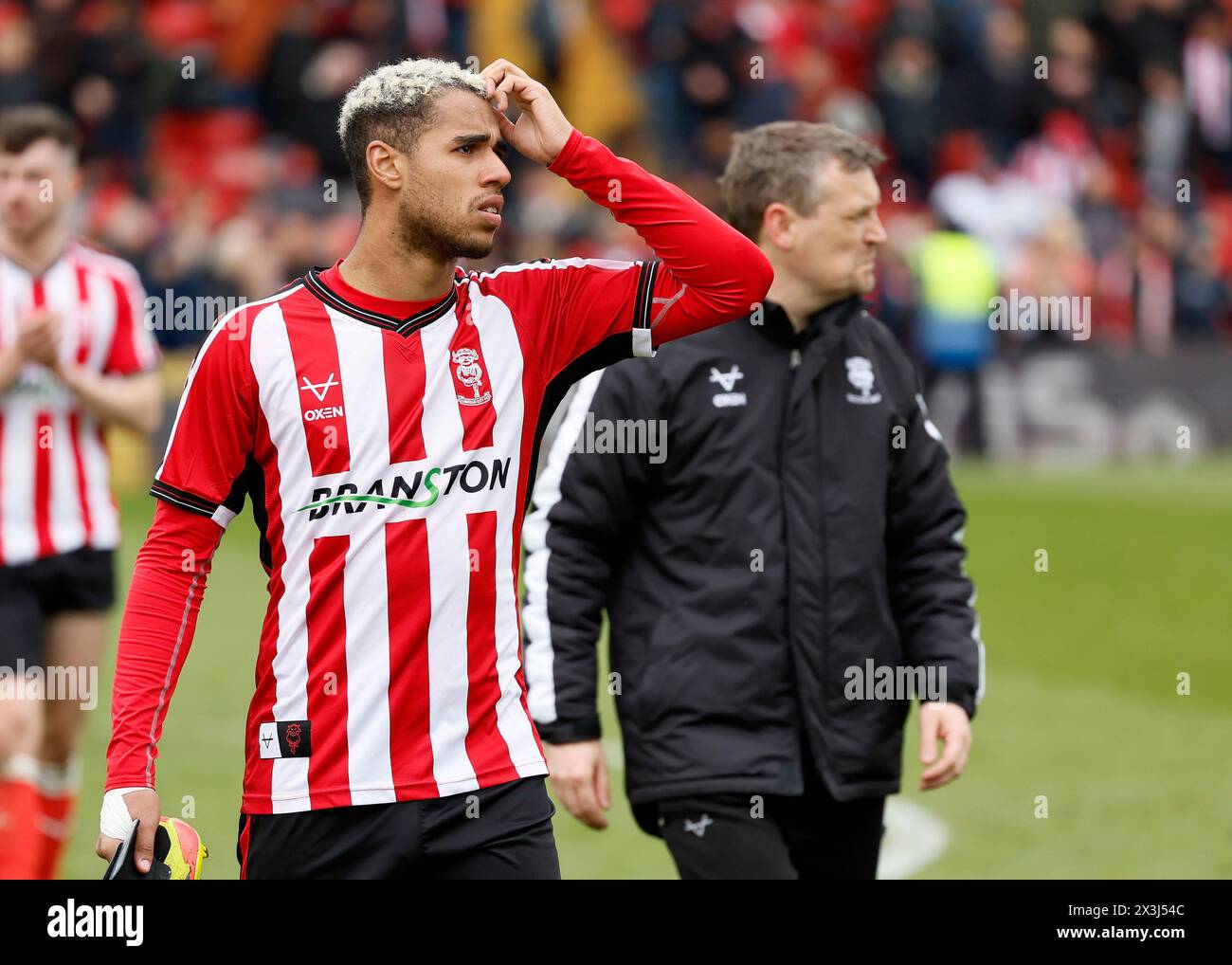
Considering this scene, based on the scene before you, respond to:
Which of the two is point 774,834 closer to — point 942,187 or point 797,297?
point 797,297

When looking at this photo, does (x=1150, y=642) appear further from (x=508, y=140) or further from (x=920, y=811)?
(x=508, y=140)

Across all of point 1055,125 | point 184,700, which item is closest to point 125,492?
point 184,700

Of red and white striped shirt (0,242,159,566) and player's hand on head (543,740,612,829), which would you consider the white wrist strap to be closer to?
player's hand on head (543,740,612,829)

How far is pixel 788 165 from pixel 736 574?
101 centimetres

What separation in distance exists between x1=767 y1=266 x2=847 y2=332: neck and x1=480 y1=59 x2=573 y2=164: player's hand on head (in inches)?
38.9

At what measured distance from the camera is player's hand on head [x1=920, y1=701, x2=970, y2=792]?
4.59 meters

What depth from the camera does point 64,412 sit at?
6.46 m

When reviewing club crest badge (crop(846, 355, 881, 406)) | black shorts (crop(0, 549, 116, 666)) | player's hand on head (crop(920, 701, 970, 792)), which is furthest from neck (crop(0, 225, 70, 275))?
player's hand on head (crop(920, 701, 970, 792))

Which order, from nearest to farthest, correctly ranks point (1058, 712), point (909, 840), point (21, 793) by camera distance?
point (21, 793) → point (909, 840) → point (1058, 712)

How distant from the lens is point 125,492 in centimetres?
1527

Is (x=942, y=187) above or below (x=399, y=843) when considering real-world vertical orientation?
above

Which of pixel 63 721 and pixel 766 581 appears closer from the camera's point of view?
pixel 766 581

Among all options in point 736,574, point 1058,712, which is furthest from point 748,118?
point 736,574

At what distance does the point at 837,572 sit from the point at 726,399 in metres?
0.48
